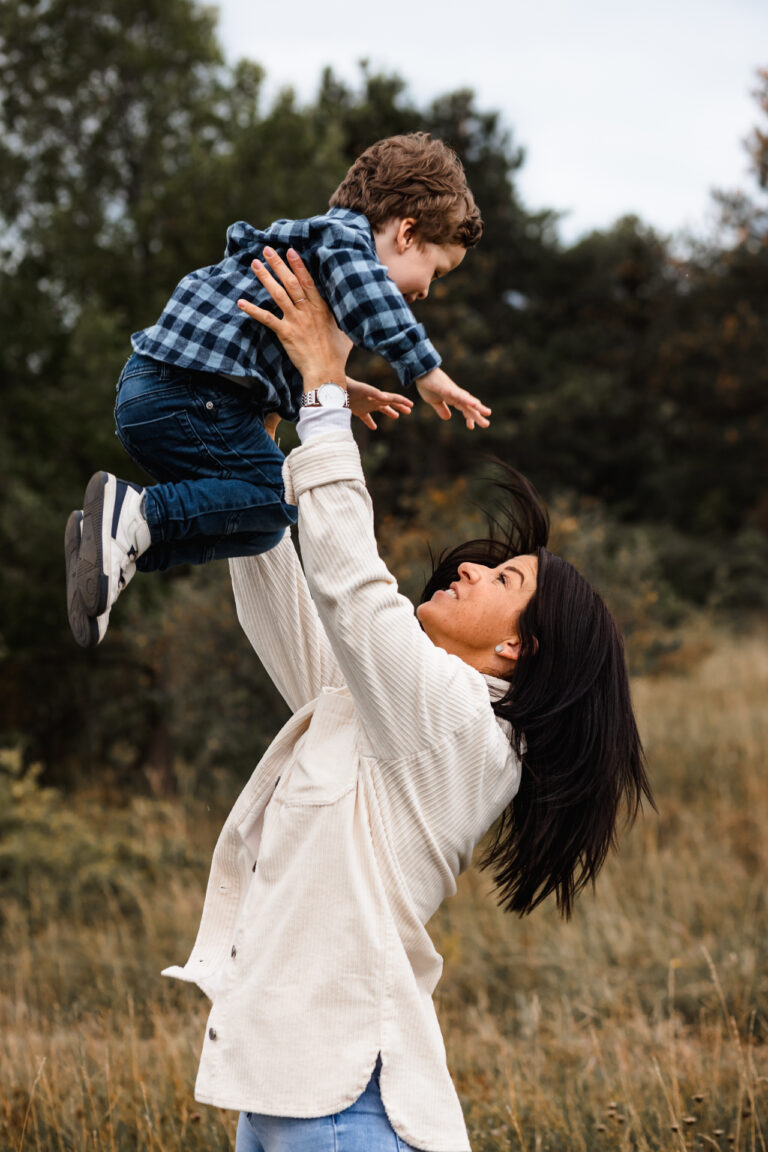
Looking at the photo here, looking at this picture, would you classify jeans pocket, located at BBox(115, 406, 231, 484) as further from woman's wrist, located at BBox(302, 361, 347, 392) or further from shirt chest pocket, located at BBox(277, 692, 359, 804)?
shirt chest pocket, located at BBox(277, 692, 359, 804)

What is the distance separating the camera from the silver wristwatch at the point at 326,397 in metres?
1.88

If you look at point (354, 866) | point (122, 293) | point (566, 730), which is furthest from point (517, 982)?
point (122, 293)

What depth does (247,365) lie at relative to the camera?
2215 mm

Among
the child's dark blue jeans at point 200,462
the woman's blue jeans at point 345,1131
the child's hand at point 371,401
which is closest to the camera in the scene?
the woman's blue jeans at point 345,1131

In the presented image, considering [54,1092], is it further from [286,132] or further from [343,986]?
[286,132]

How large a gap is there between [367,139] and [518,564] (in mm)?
11940

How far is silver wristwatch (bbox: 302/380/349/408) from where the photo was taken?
6.18ft

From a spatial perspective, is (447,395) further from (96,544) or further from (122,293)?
(122,293)

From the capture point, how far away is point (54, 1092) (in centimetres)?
346

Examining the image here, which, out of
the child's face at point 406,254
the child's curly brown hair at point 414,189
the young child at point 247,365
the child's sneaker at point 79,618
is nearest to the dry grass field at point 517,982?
the child's sneaker at point 79,618

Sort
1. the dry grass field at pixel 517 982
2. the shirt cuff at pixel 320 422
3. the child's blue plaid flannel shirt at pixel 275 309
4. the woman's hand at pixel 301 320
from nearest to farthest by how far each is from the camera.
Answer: the shirt cuff at pixel 320 422, the woman's hand at pixel 301 320, the child's blue plaid flannel shirt at pixel 275 309, the dry grass field at pixel 517 982

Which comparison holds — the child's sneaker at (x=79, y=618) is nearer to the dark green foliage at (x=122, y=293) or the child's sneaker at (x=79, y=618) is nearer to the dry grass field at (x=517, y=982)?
the dry grass field at (x=517, y=982)

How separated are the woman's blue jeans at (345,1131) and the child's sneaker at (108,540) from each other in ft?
2.94

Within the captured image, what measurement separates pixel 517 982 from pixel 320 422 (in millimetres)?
4462
